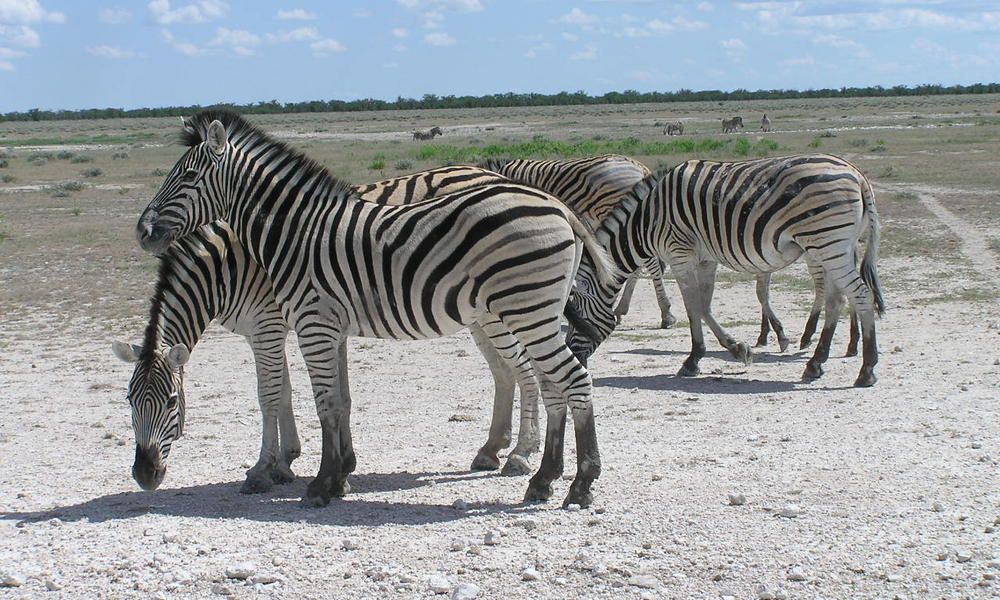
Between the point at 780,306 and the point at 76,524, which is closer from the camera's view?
the point at 76,524

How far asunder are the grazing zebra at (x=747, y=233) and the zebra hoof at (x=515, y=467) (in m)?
2.30

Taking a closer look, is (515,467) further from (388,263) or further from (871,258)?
(871,258)

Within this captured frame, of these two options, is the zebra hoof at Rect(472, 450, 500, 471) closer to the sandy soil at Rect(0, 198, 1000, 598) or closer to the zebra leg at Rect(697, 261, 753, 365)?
the sandy soil at Rect(0, 198, 1000, 598)

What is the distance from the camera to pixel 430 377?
10.5m

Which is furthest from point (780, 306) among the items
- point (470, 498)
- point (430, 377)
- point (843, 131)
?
point (843, 131)

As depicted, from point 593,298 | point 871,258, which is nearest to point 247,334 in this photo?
point 593,298

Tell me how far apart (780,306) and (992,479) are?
759cm

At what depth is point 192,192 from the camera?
23.1 feet

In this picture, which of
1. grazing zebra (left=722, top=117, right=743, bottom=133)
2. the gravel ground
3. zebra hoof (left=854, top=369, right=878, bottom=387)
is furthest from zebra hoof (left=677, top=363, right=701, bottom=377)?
grazing zebra (left=722, top=117, right=743, bottom=133)

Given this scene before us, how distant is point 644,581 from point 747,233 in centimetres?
585

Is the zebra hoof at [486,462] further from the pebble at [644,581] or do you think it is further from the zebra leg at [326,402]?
the pebble at [644,581]

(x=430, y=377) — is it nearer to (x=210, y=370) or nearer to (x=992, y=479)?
(x=210, y=370)

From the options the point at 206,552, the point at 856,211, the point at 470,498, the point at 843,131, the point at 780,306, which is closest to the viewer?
the point at 206,552

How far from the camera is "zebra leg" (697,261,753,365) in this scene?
35.5 feet
